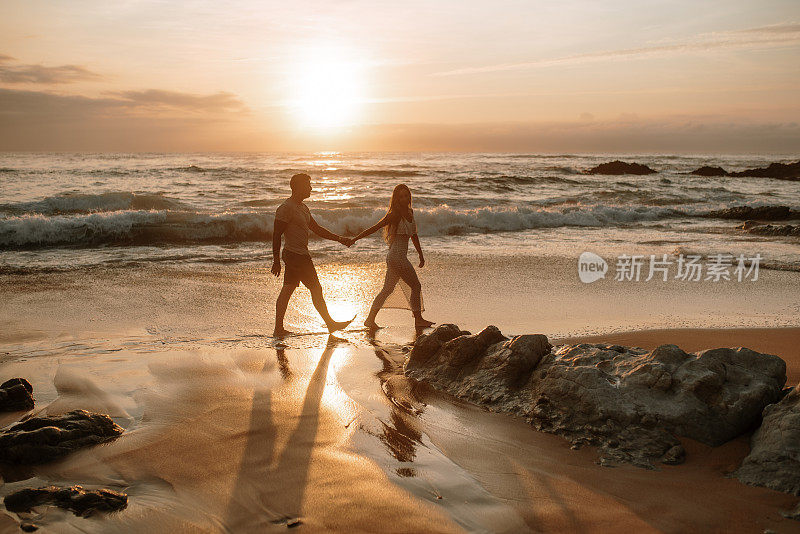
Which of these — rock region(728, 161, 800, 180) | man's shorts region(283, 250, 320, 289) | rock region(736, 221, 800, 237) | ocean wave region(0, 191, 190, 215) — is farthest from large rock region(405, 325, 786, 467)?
rock region(728, 161, 800, 180)

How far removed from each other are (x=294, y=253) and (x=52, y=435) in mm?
3744

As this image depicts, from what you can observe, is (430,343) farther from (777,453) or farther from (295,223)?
(777,453)

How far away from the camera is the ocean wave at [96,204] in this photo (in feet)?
69.4

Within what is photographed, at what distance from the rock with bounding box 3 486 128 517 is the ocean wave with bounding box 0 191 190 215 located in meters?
19.6

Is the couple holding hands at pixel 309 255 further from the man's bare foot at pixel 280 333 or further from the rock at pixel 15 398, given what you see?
the rock at pixel 15 398

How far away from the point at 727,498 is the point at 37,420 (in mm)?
4273

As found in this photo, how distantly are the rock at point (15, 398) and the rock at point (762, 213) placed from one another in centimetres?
2438

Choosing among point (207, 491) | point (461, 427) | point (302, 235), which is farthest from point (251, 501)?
point (302, 235)

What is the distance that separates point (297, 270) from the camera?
723cm

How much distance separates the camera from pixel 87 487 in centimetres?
344

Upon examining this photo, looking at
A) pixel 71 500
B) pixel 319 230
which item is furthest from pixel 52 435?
pixel 319 230

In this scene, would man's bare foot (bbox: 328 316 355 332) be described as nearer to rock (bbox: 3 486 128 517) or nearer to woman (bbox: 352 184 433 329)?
woman (bbox: 352 184 433 329)

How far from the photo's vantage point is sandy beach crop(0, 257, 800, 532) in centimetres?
316

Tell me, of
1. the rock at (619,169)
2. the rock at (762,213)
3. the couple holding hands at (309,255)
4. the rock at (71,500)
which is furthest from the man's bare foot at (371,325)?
the rock at (619,169)
